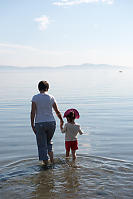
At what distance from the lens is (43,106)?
22.0 feet

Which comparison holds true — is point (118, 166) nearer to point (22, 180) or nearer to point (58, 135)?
point (22, 180)

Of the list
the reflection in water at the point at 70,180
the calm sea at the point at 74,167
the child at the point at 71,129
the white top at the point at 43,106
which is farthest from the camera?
the child at the point at 71,129

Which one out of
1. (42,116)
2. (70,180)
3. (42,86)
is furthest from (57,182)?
(42,86)

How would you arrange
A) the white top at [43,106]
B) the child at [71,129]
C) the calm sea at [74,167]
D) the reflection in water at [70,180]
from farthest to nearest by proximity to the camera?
the child at [71,129]
the white top at [43,106]
the calm sea at [74,167]
the reflection in water at [70,180]

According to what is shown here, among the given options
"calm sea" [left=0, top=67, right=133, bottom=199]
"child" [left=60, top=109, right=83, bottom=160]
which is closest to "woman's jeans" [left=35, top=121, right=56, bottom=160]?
"calm sea" [left=0, top=67, right=133, bottom=199]

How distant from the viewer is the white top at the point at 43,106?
21.9 feet

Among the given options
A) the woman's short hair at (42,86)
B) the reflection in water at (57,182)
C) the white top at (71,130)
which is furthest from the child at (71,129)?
the woman's short hair at (42,86)

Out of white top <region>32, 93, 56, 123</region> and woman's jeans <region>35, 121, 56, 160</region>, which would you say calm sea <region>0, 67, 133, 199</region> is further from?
white top <region>32, 93, 56, 123</region>

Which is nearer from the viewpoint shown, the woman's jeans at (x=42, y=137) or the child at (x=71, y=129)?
the woman's jeans at (x=42, y=137)

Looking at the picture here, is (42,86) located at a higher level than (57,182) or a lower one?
higher

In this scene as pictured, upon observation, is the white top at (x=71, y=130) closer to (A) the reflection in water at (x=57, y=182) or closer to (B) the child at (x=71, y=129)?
(B) the child at (x=71, y=129)

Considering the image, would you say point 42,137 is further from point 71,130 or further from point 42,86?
point 42,86

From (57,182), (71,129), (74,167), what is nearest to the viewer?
(57,182)

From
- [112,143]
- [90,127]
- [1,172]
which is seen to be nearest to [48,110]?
[1,172]
